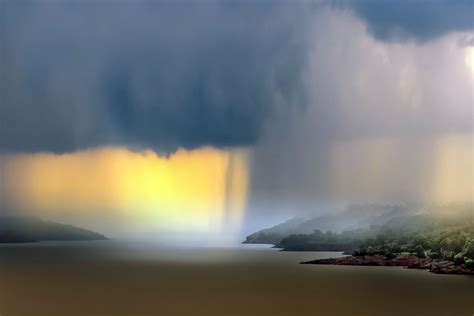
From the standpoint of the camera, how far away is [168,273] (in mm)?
7914

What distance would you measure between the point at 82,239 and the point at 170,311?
2.48m

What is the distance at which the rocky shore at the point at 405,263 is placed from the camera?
7953 mm

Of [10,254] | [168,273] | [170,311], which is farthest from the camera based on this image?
[10,254]

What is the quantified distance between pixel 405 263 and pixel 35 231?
566 cm

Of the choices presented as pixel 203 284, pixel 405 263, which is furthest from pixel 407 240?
pixel 203 284

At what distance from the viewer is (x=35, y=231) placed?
328 inches

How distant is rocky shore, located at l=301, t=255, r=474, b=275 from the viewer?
313 inches

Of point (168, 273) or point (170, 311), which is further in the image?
point (168, 273)

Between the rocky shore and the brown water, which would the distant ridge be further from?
the rocky shore

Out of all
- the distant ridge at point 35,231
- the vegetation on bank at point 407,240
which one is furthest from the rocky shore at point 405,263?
the distant ridge at point 35,231

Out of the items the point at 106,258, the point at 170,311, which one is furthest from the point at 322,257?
the point at 106,258

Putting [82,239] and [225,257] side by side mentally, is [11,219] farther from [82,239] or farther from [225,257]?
[225,257]

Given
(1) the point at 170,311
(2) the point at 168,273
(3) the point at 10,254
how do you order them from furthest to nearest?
(3) the point at 10,254 < (2) the point at 168,273 < (1) the point at 170,311

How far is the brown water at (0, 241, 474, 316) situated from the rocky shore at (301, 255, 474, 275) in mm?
136
